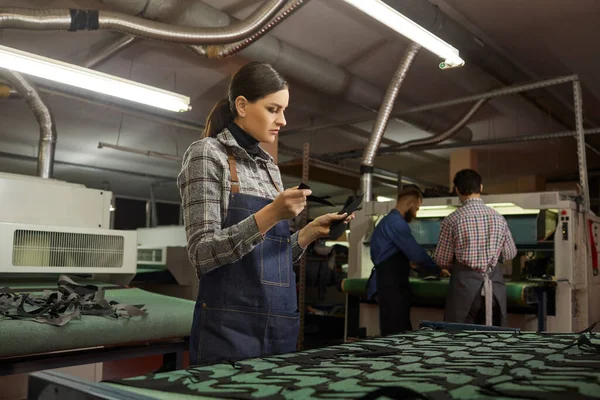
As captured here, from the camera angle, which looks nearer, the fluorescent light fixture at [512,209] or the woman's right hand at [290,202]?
the woman's right hand at [290,202]

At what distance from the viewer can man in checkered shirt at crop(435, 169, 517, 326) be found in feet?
12.1

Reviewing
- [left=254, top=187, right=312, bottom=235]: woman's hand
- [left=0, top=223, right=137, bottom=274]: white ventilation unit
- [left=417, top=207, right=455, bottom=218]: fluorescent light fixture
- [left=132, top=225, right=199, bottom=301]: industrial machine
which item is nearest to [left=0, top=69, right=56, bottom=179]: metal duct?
[left=132, top=225, right=199, bottom=301]: industrial machine

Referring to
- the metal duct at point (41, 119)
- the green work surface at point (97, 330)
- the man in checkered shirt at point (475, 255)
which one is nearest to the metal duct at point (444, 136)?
the man in checkered shirt at point (475, 255)

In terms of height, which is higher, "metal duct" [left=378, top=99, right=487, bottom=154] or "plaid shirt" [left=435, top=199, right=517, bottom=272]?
"metal duct" [left=378, top=99, right=487, bottom=154]

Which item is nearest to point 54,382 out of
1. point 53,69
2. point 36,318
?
point 36,318

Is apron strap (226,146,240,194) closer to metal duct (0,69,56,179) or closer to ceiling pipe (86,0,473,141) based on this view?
ceiling pipe (86,0,473,141)

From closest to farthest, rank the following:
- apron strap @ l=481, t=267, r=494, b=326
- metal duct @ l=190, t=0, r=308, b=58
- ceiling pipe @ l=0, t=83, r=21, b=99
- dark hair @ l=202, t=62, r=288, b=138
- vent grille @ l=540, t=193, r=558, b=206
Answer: dark hair @ l=202, t=62, r=288, b=138, apron strap @ l=481, t=267, r=494, b=326, metal duct @ l=190, t=0, r=308, b=58, vent grille @ l=540, t=193, r=558, b=206, ceiling pipe @ l=0, t=83, r=21, b=99

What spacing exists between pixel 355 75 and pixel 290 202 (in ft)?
16.6

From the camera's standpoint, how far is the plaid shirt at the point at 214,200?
139cm

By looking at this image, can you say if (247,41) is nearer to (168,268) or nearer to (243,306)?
(168,268)

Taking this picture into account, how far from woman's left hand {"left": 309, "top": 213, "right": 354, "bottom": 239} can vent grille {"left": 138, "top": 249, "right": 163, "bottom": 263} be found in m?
4.71

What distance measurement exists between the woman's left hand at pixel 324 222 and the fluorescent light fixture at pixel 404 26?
1500 mm

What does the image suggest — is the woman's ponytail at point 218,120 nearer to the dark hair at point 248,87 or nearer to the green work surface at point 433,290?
the dark hair at point 248,87

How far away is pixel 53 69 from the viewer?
3455 millimetres
